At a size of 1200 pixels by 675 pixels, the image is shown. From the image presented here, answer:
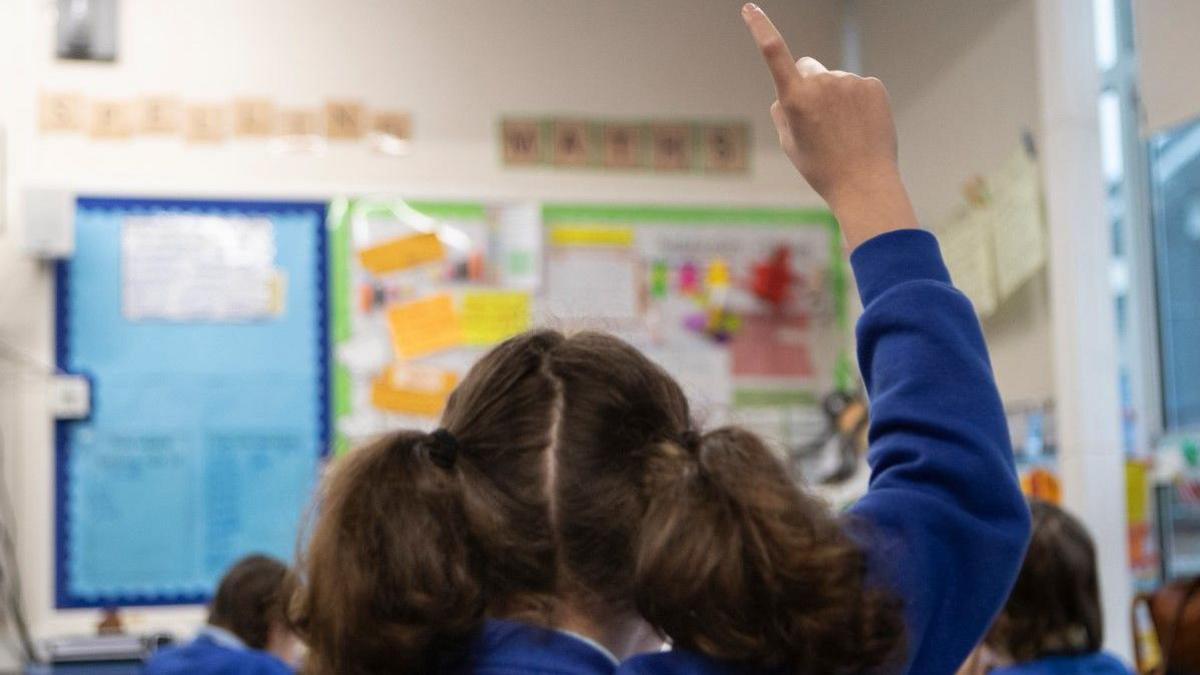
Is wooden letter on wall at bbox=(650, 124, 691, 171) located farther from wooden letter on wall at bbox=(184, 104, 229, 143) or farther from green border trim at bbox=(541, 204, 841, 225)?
wooden letter on wall at bbox=(184, 104, 229, 143)

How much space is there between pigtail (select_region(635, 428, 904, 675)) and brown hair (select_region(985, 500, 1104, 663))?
108 centimetres

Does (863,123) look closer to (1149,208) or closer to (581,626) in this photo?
(581,626)

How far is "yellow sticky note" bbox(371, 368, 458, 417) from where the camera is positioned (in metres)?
2.91

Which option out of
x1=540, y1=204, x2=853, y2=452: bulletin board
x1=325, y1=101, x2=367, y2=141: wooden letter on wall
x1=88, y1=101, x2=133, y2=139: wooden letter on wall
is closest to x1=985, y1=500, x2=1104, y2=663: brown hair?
x1=540, y1=204, x2=853, y2=452: bulletin board

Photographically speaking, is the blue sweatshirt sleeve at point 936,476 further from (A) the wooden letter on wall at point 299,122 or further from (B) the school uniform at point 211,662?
(A) the wooden letter on wall at point 299,122

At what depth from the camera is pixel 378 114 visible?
2969 mm

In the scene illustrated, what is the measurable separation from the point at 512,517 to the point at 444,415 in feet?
0.24

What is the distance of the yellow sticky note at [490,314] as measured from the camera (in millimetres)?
2963

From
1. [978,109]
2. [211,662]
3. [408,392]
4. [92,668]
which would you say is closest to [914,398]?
[211,662]

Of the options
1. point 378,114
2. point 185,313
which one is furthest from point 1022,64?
point 185,313

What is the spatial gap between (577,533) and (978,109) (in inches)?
78.1

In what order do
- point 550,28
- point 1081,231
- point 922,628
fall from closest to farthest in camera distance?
1. point 922,628
2. point 1081,231
3. point 550,28

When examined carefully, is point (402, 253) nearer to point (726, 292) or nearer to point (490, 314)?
point (490, 314)

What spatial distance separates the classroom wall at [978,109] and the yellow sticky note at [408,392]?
1018mm
